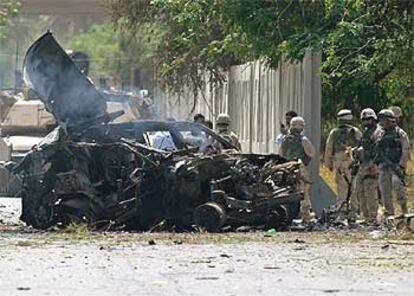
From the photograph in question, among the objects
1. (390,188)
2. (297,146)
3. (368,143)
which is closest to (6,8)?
(297,146)

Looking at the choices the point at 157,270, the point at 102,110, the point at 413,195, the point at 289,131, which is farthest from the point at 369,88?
the point at 157,270

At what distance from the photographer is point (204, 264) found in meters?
13.1

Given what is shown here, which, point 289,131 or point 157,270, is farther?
point 289,131

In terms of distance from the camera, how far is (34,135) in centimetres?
Answer: 3044

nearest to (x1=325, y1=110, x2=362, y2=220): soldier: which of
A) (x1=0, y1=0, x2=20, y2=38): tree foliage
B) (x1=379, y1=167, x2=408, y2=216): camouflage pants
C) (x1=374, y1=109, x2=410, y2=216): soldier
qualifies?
(x1=379, y1=167, x2=408, y2=216): camouflage pants

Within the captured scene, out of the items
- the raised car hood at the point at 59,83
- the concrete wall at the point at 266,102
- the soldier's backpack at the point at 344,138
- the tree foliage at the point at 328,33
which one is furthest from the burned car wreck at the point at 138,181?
the concrete wall at the point at 266,102

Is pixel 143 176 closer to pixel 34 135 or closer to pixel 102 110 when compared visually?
pixel 102 110

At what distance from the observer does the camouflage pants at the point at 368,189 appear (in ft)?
66.2

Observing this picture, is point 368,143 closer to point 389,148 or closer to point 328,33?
point 389,148

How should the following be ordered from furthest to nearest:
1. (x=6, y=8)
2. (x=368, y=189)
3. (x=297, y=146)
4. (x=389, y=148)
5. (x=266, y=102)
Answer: (x=6, y=8), (x=266, y=102), (x=297, y=146), (x=368, y=189), (x=389, y=148)

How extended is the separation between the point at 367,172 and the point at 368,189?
0.80ft

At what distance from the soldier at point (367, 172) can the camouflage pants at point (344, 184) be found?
0.61 ft

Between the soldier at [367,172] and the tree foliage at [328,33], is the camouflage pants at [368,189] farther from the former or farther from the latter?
the tree foliage at [328,33]

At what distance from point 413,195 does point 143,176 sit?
8873 millimetres
